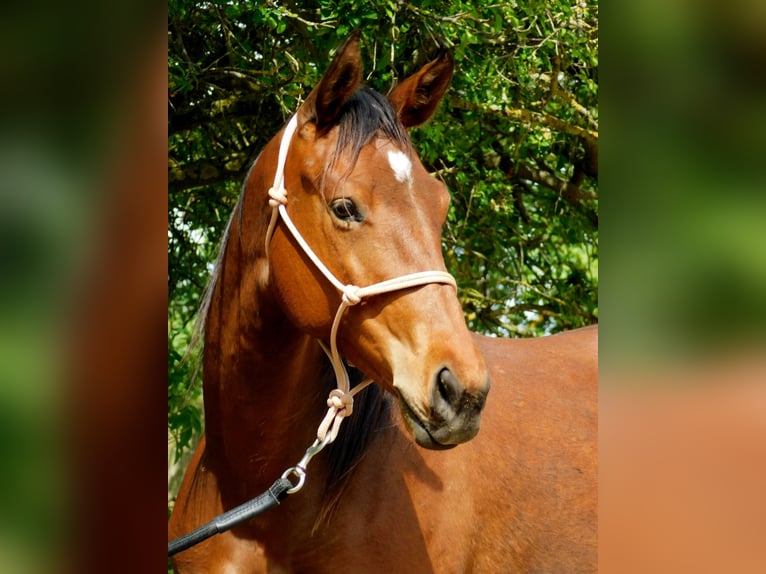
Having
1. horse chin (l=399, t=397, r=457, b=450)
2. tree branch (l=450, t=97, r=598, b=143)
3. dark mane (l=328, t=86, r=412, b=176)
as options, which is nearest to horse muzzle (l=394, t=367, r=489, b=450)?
horse chin (l=399, t=397, r=457, b=450)

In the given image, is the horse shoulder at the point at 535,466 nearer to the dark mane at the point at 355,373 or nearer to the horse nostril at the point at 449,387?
the dark mane at the point at 355,373

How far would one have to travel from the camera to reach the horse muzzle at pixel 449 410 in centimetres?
163

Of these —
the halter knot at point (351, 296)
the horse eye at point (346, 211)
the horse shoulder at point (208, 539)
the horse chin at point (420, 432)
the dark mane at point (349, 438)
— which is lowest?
the horse shoulder at point (208, 539)

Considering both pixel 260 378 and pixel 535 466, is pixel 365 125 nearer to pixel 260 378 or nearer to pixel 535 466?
pixel 260 378

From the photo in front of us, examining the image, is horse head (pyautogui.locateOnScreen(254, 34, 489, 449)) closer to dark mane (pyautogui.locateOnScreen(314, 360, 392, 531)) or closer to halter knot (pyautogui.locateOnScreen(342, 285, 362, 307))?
halter knot (pyautogui.locateOnScreen(342, 285, 362, 307))

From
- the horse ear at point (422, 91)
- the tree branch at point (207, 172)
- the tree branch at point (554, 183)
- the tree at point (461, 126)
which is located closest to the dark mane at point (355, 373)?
the horse ear at point (422, 91)

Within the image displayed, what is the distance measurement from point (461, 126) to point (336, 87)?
218cm

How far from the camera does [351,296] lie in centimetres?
180

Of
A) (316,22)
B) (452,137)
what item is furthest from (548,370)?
(316,22)
